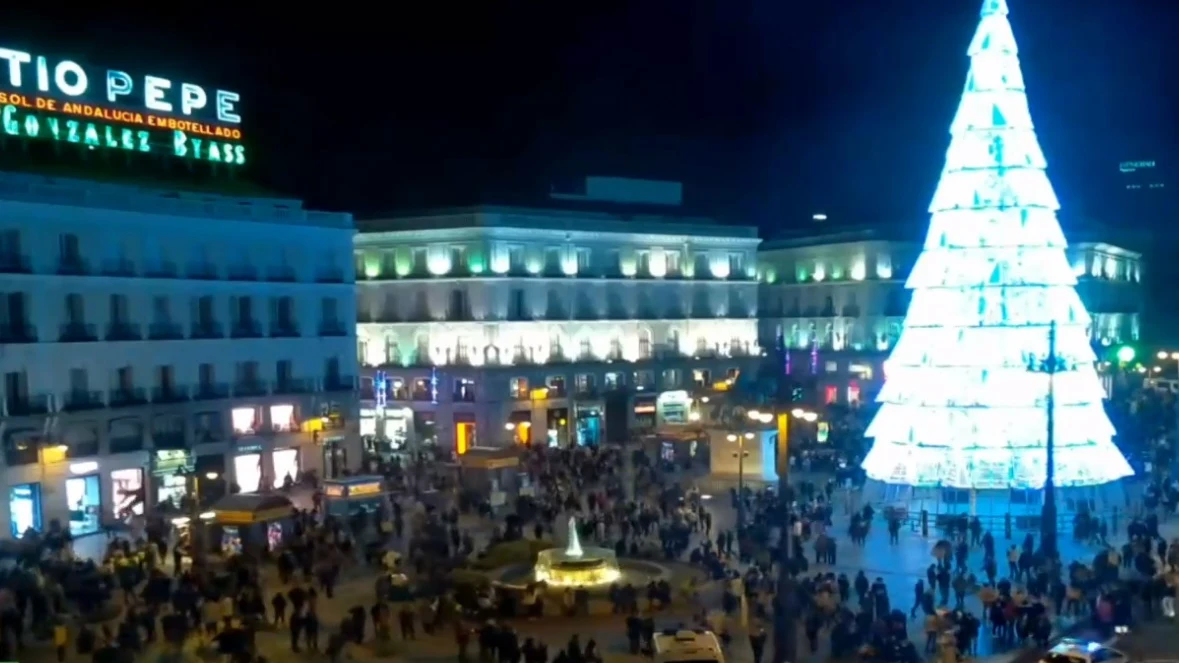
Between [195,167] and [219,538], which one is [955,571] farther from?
[195,167]

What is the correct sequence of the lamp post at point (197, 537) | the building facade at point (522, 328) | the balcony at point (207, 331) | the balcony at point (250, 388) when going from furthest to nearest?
the building facade at point (522, 328), the balcony at point (250, 388), the balcony at point (207, 331), the lamp post at point (197, 537)

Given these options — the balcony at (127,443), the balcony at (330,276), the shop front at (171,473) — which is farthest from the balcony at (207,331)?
the balcony at (330,276)

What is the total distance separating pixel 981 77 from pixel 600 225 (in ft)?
99.9

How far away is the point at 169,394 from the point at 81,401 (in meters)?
3.89

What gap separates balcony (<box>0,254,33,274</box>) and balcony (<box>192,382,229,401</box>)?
26.7 ft

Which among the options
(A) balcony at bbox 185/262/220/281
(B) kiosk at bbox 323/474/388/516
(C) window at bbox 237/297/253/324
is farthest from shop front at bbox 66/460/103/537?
(C) window at bbox 237/297/253/324

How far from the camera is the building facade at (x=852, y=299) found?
7869 centimetres

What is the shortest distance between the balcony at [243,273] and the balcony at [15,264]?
29.4 feet

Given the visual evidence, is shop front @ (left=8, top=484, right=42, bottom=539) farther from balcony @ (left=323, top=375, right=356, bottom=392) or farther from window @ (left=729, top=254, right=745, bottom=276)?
window @ (left=729, top=254, right=745, bottom=276)

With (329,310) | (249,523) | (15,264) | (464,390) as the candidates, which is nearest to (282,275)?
(329,310)

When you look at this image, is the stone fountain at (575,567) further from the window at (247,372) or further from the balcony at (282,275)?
the balcony at (282,275)

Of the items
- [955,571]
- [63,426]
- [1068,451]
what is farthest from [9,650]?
[1068,451]

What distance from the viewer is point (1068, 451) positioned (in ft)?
132

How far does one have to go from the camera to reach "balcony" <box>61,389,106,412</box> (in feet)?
138
